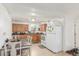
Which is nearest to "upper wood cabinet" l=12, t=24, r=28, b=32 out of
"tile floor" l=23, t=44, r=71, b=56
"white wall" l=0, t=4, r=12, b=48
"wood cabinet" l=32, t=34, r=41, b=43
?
Answer: "white wall" l=0, t=4, r=12, b=48

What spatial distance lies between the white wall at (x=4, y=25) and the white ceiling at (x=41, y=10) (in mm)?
84

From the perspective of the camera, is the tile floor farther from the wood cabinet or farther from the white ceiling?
the white ceiling

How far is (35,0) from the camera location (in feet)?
4.84

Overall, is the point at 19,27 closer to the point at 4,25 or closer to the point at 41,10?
the point at 4,25

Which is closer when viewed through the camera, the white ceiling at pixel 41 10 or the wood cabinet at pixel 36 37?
the white ceiling at pixel 41 10

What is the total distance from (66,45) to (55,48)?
0.65 ft

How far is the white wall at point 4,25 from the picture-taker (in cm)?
150

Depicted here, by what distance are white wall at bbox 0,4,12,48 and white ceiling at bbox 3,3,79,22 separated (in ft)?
0.27

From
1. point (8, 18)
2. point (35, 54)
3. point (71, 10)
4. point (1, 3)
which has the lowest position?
point (35, 54)

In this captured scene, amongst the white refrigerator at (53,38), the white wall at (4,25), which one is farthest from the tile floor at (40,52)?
the white wall at (4,25)

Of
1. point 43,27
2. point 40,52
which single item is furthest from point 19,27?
point 40,52

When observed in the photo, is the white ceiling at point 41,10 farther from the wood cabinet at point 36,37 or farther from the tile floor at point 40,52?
the tile floor at point 40,52

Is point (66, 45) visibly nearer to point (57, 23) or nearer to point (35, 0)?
point (57, 23)

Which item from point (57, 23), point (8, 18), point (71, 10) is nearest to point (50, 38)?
point (57, 23)
